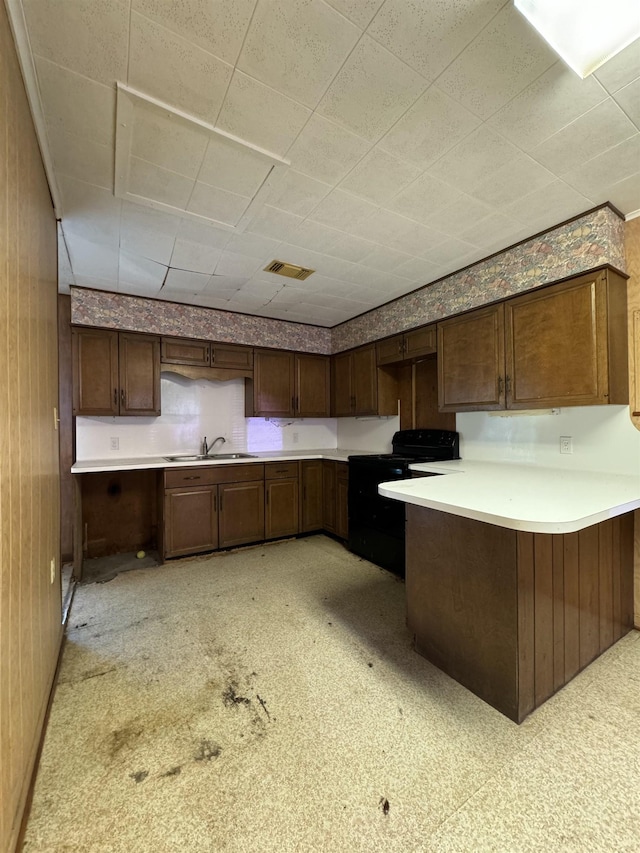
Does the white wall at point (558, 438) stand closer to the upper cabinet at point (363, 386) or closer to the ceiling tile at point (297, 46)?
the upper cabinet at point (363, 386)

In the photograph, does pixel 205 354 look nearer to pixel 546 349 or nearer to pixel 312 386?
pixel 312 386

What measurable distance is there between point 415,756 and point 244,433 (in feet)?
11.2

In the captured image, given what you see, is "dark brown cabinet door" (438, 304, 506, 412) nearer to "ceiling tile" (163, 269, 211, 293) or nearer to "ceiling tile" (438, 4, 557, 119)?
"ceiling tile" (438, 4, 557, 119)

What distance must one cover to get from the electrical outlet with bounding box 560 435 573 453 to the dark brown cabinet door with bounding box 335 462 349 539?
1.87 metres

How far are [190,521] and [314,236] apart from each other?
105 inches

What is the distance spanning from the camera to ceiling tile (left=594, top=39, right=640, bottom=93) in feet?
4.04

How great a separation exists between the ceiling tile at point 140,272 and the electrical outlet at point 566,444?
3.25 metres

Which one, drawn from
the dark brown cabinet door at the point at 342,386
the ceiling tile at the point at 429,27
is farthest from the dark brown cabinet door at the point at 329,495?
the ceiling tile at the point at 429,27

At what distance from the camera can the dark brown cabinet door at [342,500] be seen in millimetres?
3672

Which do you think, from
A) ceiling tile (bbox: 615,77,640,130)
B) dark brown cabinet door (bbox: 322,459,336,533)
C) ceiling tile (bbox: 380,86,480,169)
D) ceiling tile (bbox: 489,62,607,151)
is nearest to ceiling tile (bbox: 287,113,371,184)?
ceiling tile (bbox: 380,86,480,169)

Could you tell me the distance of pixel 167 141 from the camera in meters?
1.58

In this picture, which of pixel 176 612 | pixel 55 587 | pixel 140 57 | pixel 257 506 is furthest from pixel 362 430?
pixel 140 57

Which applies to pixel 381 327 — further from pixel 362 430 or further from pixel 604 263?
pixel 604 263

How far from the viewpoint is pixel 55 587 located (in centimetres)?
190
